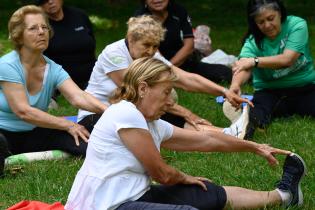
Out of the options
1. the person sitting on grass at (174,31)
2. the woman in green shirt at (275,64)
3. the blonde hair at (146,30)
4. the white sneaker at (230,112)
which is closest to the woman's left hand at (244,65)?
the woman in green shirt at (275,64)

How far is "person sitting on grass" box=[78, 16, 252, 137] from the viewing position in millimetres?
5191

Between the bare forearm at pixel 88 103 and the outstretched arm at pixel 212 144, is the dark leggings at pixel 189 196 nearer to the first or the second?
the outstretched arm at pixel 212 144

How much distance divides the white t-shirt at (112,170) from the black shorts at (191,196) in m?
0.16

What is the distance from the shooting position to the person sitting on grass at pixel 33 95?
5277 mm

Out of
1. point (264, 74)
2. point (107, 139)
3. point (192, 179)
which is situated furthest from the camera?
point (264, 74)

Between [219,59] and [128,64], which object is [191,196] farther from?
[219,59]

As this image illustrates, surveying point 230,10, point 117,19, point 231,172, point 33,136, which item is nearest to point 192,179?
point 231,172

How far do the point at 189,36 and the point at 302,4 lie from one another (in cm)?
757

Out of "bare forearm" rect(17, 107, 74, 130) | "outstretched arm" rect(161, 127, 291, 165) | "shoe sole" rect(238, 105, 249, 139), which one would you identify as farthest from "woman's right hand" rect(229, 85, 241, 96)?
"outstretched arm" rect(161, 127, 291, 165)

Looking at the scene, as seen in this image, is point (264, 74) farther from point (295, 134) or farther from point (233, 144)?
point (233, 144)

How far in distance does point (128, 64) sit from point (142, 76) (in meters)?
1.99

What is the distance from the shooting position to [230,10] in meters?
14.8

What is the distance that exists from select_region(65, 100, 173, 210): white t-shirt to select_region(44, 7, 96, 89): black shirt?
4002 mm

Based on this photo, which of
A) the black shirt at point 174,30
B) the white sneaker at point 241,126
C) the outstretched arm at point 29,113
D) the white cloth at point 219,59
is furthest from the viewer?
the white cloth at point 219,59
